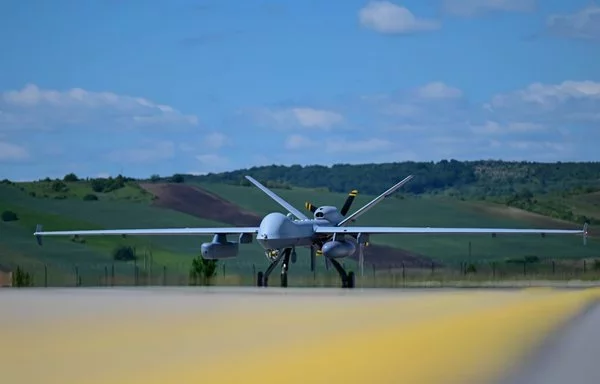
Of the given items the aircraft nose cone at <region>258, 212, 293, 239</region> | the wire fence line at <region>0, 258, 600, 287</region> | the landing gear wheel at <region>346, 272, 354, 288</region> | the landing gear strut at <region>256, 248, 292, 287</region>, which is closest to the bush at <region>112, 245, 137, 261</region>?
the wire fence line at <region>0, 258, 600, 287</region>

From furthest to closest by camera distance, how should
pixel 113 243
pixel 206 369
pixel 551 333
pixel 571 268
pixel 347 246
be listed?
pixel 113 243, pixel 571 268, pixel 347 246, pixel 551 333, pixel 206 369

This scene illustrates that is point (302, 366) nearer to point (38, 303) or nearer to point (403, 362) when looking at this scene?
point (403, 362)

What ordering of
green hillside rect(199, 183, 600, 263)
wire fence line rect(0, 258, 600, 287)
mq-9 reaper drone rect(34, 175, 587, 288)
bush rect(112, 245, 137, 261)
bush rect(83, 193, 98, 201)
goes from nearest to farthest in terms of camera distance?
mq-9 reaper drone rect(34, 175, 587, 288) → wire fence line rect(0, 258, 600, 287) → bush rect(112, 245, 137, 261) → green hillside rect(199, 183, 600, 263) → bush rect(83, 193, 98, 201)

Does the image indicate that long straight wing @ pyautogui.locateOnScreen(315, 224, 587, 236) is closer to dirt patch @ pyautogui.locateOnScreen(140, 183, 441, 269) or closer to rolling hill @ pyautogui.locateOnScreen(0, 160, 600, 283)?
rolling hill @ pyautogui.locateOnScreen(0, 160, 600, 283)

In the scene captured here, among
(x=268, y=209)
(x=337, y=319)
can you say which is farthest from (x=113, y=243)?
(x=337, y=319)

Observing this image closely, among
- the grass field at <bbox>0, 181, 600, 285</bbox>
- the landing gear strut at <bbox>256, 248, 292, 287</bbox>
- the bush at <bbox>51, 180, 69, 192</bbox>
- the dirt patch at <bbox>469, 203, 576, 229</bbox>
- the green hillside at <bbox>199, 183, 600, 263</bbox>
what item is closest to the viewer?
the landing gear strut at <bbox>256, 248, 292, 287</bbox>

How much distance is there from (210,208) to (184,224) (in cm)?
1376

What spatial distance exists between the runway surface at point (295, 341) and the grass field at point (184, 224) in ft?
186

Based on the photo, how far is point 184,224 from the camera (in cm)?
12725

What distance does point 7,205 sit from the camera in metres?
129

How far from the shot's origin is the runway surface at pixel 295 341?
19.1 m

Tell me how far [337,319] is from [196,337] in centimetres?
770

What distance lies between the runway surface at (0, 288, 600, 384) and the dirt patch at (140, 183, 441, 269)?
7880 cm

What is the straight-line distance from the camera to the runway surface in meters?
19.1
